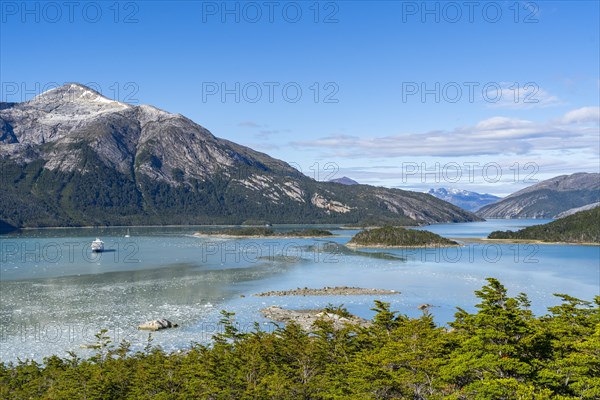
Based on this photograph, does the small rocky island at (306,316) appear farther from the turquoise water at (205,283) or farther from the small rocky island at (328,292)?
the small rocky island at (328,292)

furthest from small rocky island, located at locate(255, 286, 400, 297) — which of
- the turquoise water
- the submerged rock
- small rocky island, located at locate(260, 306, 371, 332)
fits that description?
the submerged rock

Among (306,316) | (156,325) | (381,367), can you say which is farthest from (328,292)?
(381,367)

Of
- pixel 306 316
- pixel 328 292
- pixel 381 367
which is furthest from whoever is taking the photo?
pixel 328 292

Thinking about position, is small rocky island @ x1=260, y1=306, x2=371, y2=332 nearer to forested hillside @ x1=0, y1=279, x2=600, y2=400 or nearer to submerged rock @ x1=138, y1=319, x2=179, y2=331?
submerged rock @ x1=138, y1=319, x2=179, y2=331

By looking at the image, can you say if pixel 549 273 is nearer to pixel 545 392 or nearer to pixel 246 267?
pixel 246 267

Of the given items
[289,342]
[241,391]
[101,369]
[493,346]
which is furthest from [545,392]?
[101,369]

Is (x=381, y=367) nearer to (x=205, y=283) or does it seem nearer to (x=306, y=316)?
(x=306, y=316)
